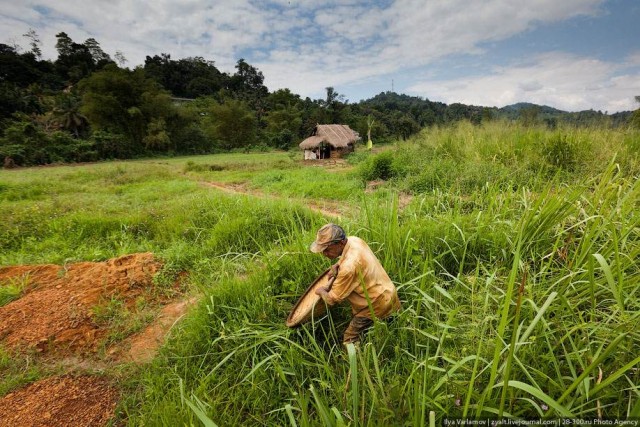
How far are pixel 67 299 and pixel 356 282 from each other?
139 inches

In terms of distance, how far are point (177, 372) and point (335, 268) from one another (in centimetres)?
152

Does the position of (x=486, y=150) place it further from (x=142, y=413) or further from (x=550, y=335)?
(x=142, y=413)

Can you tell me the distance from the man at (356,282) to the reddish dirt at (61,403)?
1.90 metres

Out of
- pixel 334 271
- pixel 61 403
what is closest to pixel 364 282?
pixel 334 271

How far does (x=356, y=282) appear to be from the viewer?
206cm

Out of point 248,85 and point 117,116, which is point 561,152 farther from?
point 248,85

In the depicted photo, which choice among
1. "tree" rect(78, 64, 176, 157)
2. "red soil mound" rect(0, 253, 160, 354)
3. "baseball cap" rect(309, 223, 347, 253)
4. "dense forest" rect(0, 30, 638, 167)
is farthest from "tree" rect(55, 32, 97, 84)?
"baseball cap" rect(309, 223, 347, 253)

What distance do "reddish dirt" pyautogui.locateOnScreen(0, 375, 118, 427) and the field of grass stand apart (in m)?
0.14

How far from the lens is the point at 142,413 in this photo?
2.06 m

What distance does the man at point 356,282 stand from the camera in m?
2.03

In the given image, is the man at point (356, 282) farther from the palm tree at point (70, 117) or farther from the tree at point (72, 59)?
the tree at point (72, 59)

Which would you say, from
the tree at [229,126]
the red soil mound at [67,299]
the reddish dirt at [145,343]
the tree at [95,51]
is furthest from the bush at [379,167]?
the tree at [95,51]

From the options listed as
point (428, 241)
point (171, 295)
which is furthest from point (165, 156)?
point (428, 241)

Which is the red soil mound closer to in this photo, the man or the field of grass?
the field of grass
